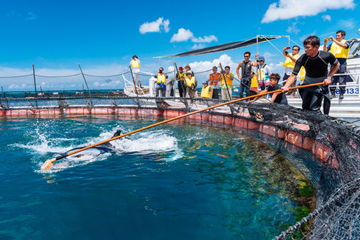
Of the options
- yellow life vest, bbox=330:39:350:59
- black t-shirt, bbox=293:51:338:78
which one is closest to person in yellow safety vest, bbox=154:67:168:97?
yellow life vest, bbox=330:39:350:59

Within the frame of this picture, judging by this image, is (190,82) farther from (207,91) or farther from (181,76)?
(207,91)

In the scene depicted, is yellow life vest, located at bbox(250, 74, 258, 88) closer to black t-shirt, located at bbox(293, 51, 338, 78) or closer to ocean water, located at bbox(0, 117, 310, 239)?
ocean water, located at bbox(0, 117, 310, 239)

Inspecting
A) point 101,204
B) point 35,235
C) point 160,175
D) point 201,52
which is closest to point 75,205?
point 101,204

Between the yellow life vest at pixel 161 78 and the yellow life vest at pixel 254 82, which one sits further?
the yellow life vest at pixel 161 78

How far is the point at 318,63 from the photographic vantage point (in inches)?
212

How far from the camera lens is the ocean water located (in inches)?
146

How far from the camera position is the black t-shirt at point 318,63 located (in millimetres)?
5258

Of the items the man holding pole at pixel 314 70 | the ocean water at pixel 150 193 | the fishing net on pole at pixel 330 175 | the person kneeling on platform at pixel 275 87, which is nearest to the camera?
the fishing net on pole at pixel 330 175

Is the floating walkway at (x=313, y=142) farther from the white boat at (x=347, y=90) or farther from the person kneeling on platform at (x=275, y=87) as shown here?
the white boat at (x=347, y=90)

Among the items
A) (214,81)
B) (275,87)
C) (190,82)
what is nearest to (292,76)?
(275,87)

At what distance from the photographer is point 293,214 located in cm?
402

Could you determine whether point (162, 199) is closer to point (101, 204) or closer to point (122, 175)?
point (101, 204)

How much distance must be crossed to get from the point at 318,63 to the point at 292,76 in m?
0.61

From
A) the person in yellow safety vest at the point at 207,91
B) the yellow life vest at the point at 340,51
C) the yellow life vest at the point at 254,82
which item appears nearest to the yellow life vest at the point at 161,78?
the person in yellow safety vest at the point at 207,91
